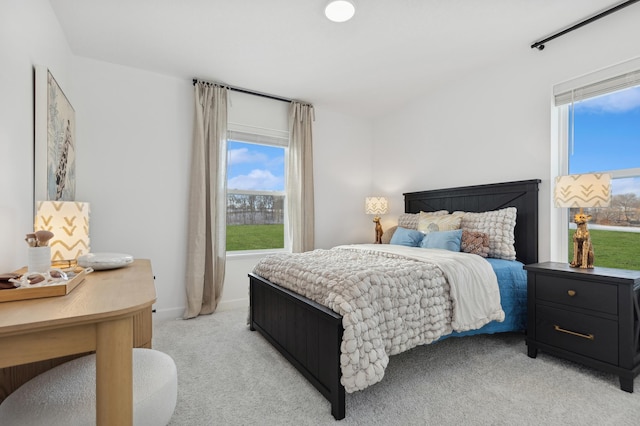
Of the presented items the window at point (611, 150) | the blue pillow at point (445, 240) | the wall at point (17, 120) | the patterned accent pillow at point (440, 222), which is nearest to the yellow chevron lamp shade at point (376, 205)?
the patterned accent pillow at point (440, 222)

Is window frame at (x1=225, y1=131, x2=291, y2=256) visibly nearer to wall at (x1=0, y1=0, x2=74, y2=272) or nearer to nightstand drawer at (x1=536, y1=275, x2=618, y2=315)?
wall at (x1=0, y1=0, x2=74, y2=272)

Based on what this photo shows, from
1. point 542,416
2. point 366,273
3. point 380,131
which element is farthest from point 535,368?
point 380,131

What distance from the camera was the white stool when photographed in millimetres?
1013

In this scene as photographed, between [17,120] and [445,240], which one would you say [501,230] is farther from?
[17,120]

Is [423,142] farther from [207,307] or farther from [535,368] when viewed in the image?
[207,307]

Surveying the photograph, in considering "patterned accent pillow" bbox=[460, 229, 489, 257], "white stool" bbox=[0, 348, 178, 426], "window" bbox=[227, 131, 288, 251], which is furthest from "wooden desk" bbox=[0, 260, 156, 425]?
"window" bbox=[227, 131, 288, 251]

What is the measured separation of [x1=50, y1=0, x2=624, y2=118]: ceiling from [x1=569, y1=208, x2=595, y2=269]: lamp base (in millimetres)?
1563

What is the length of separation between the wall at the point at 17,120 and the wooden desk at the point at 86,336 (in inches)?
31.5

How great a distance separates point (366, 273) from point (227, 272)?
230cm

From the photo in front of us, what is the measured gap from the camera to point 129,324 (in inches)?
35.8

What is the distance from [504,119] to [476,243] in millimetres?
1311

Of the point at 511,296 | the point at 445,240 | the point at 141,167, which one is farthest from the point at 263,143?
the point at 511,296

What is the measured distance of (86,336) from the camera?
88cm

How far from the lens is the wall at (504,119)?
8.06 feet
